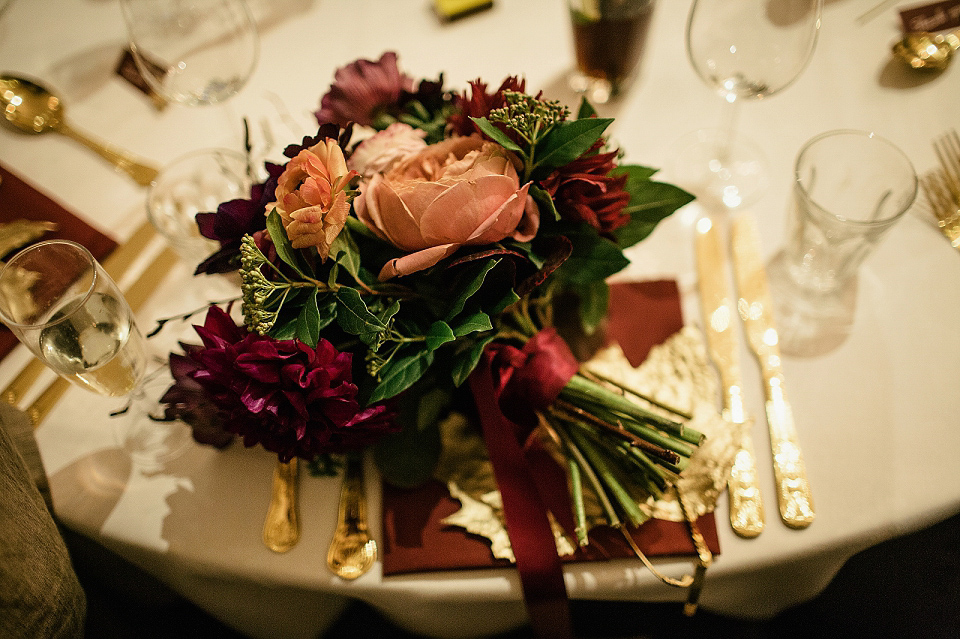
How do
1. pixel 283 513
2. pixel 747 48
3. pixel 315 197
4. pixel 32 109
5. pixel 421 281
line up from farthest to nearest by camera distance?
pixel 32 109
pixel 747 48
pixel 283 513
pixel 421 281
pixel 315 197

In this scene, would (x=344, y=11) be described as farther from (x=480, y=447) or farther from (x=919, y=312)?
(x=919, y=312)

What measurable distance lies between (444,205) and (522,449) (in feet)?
0.95

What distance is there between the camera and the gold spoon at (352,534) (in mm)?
624

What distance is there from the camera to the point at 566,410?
63cm

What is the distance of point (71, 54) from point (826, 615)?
175cm

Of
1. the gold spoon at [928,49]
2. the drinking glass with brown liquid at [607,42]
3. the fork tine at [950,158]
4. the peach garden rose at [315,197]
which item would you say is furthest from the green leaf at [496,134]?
the gold spoon at [928,49]

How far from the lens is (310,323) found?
1.61 ft

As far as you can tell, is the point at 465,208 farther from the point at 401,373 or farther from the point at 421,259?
the point at 401,373

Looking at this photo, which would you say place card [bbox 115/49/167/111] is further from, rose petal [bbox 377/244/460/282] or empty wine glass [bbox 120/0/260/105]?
rose petal [bbox 377/244/460/282]

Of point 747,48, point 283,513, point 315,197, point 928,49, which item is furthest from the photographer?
point 928,49

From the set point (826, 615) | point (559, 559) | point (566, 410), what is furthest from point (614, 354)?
point (826, 615)

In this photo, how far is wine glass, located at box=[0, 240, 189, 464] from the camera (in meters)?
0.61

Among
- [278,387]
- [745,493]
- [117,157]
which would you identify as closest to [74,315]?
[278,387]

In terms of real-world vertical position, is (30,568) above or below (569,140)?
below
